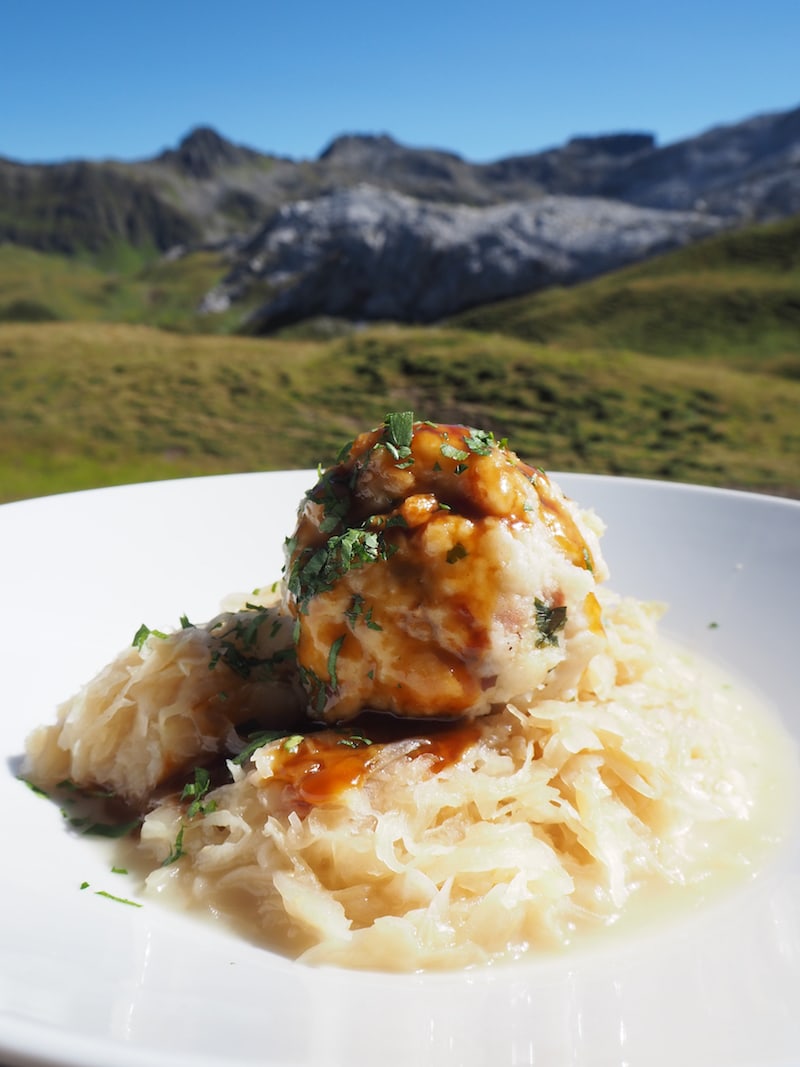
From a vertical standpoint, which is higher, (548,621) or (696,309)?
(548,621)

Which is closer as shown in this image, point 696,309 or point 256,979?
point 256,979

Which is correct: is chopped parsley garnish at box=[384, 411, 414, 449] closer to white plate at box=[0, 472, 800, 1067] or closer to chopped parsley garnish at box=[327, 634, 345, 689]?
chopped parsley garnish at box=[327, 634, 345, 689]

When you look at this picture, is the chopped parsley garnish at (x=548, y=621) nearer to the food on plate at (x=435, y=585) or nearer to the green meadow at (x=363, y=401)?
the food on plate at (x=435, y=585)

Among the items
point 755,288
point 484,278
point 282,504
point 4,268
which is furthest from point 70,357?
point 4,268

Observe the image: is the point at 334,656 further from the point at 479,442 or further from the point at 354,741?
the point at 479,442

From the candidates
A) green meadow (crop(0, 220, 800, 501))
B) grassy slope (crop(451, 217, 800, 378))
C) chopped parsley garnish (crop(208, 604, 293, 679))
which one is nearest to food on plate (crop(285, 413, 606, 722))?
chopped parsley garnish (crop(208, 604, 293, 679))

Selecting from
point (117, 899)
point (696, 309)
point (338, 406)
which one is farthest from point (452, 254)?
point (117, 899)
